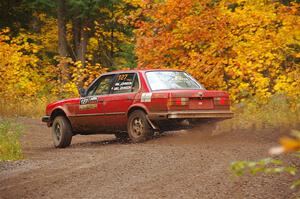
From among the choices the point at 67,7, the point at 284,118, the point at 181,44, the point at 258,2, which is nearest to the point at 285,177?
the point at 284,118

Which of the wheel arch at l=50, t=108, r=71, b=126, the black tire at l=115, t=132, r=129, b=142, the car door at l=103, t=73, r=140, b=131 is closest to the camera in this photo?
the car door at l=103, t=73, r=140, b=131

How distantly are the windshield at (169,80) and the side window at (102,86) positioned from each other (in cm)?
108

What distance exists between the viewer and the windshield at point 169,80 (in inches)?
504

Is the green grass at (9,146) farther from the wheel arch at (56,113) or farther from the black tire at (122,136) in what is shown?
the black tire at (122,136)

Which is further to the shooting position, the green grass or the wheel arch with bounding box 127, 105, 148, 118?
the wheel arch with bounding box 127, 105, 148, 118

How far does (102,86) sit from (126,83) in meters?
0.84

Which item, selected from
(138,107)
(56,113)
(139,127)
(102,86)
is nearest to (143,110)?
(138,107)

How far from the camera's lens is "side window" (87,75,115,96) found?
1380 cm

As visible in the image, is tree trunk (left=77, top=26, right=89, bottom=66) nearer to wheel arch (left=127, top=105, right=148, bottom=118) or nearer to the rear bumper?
wheel arch (left=127, top=105, right=148, bottom=118)

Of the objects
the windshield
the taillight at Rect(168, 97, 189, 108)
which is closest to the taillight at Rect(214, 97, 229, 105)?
the windshield

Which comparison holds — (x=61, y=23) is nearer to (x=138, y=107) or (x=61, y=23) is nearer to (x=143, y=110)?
(x=138, y=107)

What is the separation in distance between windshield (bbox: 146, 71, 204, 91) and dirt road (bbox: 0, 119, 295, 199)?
44.5 inches

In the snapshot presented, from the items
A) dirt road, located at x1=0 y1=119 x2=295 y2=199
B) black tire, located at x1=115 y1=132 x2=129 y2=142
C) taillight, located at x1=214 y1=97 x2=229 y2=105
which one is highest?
taillight, located at x1=214 y1=97 x2=229 y2=105

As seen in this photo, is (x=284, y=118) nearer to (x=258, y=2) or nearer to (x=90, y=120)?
(x=90, y=120)
